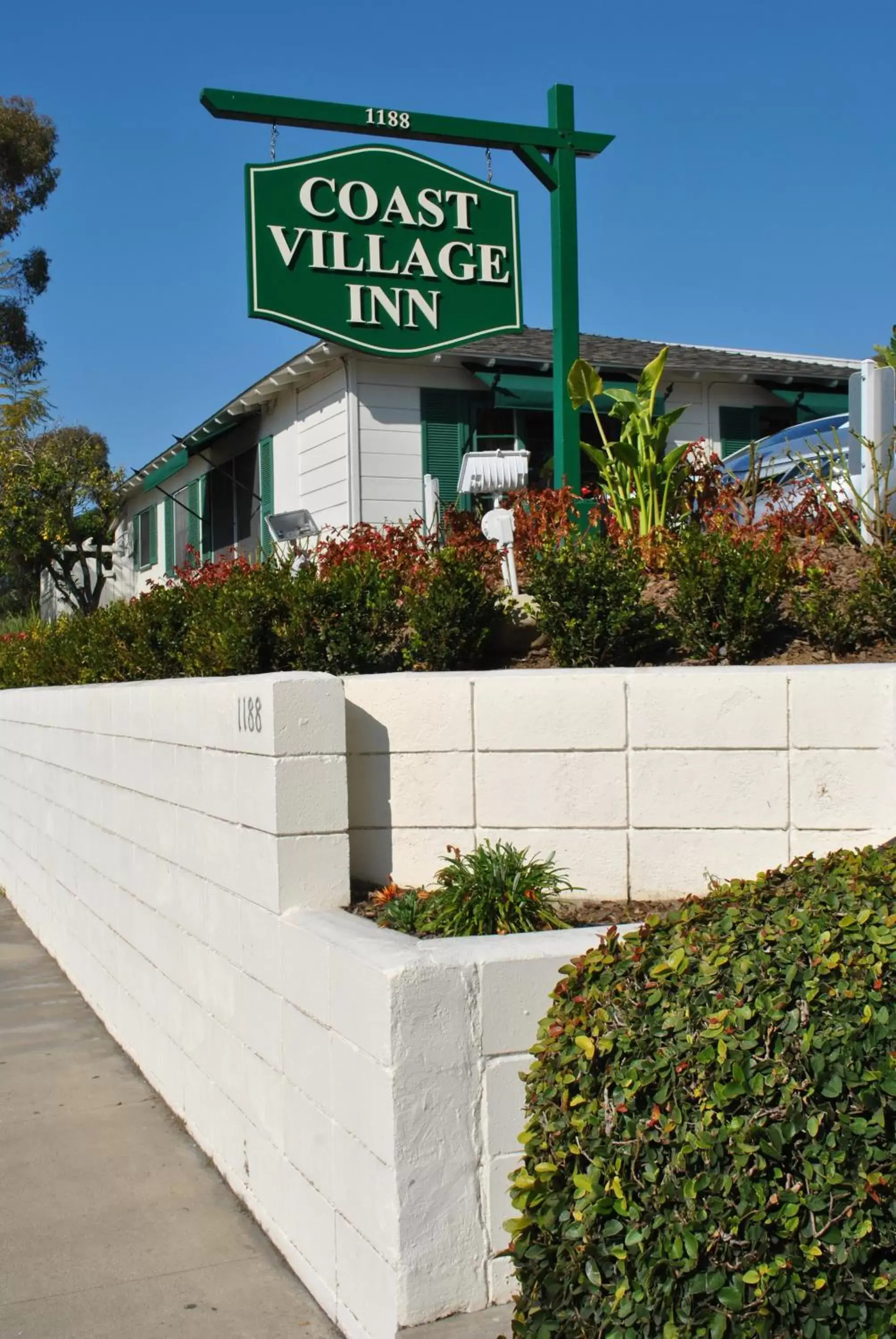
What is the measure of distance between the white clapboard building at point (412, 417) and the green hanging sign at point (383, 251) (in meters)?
4.17

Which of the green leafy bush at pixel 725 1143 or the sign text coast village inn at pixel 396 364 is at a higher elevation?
the sign text coast village inn at pixel 396 364

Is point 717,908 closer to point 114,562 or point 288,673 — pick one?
point 288,673

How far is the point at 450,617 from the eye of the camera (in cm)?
561

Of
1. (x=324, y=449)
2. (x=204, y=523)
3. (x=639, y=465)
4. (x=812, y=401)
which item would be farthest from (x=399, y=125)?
(x=204, y=523)

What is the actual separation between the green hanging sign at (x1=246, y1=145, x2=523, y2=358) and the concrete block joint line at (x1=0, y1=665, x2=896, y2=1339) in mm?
2665

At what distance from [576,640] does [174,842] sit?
195cm

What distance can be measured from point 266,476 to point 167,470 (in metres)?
4.48

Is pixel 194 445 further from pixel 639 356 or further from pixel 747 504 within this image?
pixel 747 504

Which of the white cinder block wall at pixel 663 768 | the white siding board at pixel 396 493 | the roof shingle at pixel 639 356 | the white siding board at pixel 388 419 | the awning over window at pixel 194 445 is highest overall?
the roof shingle at pixel 639 356

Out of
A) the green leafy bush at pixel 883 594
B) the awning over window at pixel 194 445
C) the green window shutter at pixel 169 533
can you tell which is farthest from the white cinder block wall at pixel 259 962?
the green window shutter at pixel 169 533

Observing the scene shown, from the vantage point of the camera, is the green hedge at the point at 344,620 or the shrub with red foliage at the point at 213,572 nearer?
the green hedge at the point at 344,620

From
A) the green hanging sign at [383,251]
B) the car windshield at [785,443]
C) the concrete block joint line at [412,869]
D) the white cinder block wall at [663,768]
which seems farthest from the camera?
the car windshield at [785,443]

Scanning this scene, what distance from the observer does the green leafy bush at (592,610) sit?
214 inches

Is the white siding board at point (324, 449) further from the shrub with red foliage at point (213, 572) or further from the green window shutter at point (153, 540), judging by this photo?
the green window shutter at point (153, 540)
